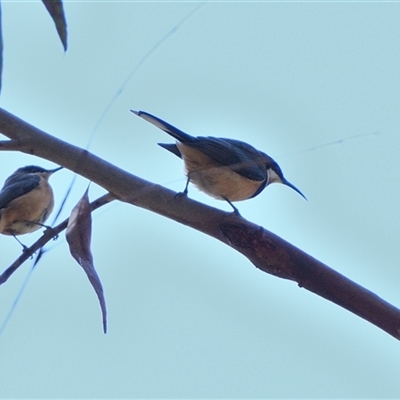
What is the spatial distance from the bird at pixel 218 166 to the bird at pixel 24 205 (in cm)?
148

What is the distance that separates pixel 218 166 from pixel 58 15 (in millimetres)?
2975

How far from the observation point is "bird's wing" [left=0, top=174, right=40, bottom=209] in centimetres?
564

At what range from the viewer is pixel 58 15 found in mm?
1504

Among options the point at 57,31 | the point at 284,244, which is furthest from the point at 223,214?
the point at 57,31

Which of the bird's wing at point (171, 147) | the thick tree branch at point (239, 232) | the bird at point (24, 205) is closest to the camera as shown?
the thick tree branch at point (239, 232)

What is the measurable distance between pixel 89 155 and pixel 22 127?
207 mm

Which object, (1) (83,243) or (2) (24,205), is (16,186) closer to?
(2) (24,205)

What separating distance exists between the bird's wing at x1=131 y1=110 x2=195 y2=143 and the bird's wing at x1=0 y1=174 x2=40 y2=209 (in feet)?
6.05

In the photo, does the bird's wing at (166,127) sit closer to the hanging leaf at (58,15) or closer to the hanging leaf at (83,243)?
the hanging leaf at (83,243)

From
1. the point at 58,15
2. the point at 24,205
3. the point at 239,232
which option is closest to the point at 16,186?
the point at 24,205

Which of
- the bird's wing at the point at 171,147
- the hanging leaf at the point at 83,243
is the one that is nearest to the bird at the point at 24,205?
the bird's wing at the point at 171,147

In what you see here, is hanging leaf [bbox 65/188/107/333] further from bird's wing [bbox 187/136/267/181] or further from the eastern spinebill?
the eastern spinebill

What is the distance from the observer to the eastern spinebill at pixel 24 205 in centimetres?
560

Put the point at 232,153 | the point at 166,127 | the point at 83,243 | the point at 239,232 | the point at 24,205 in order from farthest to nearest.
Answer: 1. the point at 24,205
2. the point at 232,153
3. the point at 166,127
4. the point at 239,232
5. the point at 83,243
